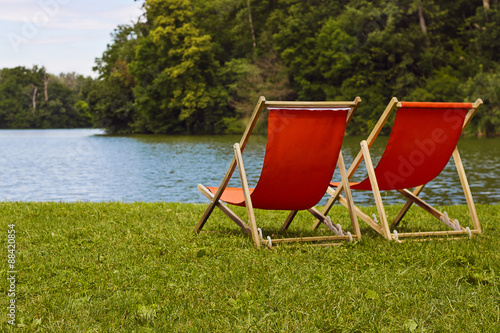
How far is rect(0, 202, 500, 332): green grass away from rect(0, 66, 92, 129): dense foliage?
264 ft

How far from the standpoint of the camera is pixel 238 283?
10.3 ft

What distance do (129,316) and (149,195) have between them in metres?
8.58

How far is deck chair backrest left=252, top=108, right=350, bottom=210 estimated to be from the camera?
155 inches

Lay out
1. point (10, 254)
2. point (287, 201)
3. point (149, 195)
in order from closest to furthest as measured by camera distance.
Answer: point (10, 254) < point (287, 201) < point (149, 195)

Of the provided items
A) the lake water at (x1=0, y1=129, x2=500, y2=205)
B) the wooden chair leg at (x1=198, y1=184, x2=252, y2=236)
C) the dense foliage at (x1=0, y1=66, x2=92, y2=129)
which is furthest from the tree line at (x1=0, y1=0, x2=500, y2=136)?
the dense foliage at (x1=0, y1=66, x2=92, y2=129)

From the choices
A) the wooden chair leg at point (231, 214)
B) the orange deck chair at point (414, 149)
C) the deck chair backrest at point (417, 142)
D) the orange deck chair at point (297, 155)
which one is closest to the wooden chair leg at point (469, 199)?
the orange deck chair at point (414, 149)

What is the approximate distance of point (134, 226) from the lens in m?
5.07

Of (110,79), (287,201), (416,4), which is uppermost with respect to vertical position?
(416,4)

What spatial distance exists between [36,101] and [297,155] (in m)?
83.5

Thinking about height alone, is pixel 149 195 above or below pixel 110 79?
below

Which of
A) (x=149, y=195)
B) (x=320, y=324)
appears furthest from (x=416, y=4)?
(x=320, y=324)

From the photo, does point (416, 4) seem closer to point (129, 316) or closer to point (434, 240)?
point (434, 240)

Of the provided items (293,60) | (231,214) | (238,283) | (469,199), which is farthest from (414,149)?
(293,60)

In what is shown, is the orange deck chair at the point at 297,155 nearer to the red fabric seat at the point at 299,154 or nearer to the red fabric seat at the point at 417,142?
the red fabric seat at the point at 299,154
